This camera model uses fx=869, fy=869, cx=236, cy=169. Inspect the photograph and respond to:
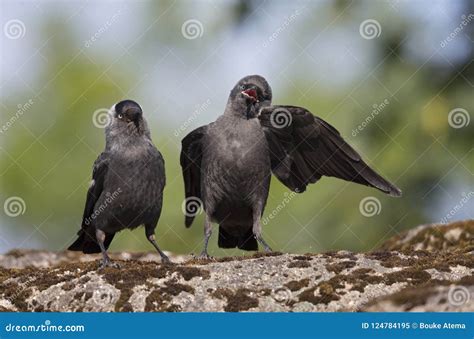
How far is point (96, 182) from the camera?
29.0 ft

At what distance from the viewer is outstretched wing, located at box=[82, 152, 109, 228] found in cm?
877

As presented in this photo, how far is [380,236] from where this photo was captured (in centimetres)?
1198

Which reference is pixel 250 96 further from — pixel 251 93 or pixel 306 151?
pixel 306 151

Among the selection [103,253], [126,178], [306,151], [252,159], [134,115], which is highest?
[306,151]

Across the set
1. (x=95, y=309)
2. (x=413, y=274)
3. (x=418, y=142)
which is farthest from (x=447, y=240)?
(x=95, y=309)

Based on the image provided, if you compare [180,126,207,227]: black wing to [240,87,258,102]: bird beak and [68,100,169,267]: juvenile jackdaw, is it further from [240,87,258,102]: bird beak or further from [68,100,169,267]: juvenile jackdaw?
[68,100,169,267]: juvenile jackdaw

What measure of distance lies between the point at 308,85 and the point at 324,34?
137 centimetres

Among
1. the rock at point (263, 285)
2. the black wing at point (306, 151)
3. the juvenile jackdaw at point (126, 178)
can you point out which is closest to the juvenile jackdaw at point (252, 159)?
the black wing at point (306, 151)

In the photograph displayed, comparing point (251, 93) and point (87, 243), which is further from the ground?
point (251, 93)

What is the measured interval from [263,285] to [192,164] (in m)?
3.31

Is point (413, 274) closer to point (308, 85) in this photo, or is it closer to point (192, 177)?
point (192, 177)

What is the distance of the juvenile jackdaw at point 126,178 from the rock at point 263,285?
1.66 ft

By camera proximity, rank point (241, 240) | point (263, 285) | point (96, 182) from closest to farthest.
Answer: point (263, 285) → point (96, 182) → point (241, 240)

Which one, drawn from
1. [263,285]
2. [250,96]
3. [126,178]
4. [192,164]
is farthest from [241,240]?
[263,285]
